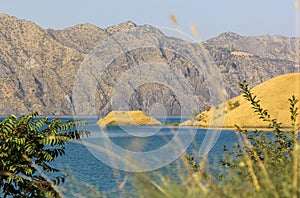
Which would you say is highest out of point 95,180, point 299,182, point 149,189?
point 95,180

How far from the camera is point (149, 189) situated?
632cm

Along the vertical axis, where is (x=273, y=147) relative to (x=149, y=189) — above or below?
above

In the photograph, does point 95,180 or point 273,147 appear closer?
point 273,147

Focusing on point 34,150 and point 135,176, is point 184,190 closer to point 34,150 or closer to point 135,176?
point 135,176

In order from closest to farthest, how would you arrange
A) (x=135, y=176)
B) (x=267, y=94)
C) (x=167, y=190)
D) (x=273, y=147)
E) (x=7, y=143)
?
(x=167, y=190) → (x=135, y=176) → (x=273, y=147) → (x=7, y=143) → (x=267, y=94)

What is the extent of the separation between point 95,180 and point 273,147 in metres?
47.2

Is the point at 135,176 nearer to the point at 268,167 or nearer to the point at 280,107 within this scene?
the point at 268,167

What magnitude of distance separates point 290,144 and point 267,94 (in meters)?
177

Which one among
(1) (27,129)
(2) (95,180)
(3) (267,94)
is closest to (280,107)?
(3) (267,94)

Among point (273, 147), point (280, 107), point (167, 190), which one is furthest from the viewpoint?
point (280, 107)

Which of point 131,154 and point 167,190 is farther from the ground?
point 131,154

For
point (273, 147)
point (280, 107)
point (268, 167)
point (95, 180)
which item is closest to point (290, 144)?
point (273, 147)

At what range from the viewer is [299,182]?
553cm

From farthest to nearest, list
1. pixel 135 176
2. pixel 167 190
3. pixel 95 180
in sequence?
pixel 95 180 → pixel 135 176 → pixel 167 190
